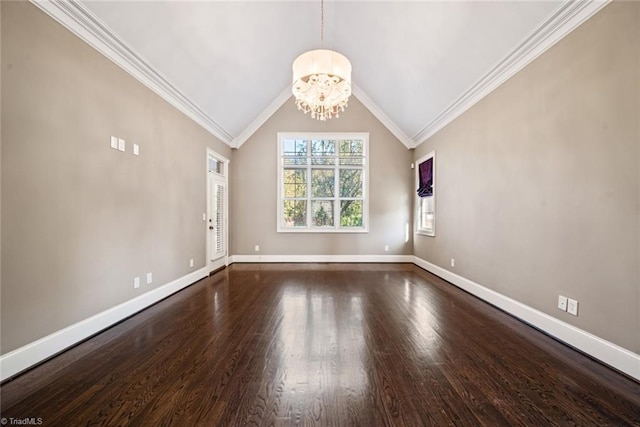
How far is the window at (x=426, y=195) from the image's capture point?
5.27m

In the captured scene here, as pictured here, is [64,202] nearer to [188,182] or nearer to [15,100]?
[15,100]

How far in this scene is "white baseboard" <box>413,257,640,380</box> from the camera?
74.1 inches

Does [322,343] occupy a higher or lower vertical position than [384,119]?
lower

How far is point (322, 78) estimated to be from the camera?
3.11 m

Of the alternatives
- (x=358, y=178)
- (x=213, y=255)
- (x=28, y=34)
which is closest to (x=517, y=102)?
(x=358, y=178)

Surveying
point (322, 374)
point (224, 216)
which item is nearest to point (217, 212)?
point (224, 216)

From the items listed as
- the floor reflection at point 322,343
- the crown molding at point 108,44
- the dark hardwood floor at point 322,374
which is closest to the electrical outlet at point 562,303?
the dark hardwood floor at point 322,374

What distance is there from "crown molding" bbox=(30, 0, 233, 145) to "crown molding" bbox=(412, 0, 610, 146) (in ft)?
12.9

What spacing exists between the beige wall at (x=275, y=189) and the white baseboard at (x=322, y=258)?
0.09 meters

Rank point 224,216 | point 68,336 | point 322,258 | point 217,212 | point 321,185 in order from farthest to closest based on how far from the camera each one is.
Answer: point 321,185, point 322,258, point 224,216, point 217,212, point 68,336

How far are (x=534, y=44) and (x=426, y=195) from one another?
3155mm

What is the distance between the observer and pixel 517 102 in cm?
302

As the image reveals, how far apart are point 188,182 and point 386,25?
12.2ft

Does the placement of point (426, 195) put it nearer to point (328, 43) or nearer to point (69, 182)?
point (328, 43)
